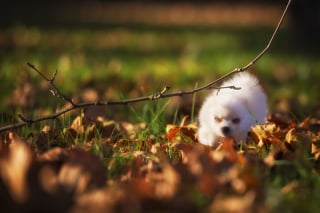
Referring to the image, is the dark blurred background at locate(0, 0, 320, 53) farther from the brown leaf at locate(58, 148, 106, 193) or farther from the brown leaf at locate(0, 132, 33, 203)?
the brown leaf at locate(0, 132, 33, 203)

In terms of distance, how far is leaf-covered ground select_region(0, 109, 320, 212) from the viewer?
77.3 inches

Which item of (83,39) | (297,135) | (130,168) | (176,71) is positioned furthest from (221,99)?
(83,39)

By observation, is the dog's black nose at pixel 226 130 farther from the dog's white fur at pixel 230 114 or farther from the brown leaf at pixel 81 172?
the brown leaf at pixel 81 172

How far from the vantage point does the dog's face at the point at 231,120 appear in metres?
3.65

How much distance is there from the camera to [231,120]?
146 inches

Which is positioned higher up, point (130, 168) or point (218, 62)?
point (218, 62)

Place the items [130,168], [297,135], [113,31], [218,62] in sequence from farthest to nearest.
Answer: [113,31], [218,62], [297,135], [130,168]

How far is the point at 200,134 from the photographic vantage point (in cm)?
359

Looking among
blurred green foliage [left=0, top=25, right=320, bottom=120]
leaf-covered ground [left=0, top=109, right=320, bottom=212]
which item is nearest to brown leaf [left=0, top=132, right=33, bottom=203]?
leaf-covered ground [left=0, top=109, right=320, bottom=212]

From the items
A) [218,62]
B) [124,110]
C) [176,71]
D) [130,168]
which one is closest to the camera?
[130,168]

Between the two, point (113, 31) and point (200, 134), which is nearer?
point (200, 134)

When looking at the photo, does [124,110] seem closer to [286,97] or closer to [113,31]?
[286,97]

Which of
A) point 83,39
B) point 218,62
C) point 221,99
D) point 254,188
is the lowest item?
point 254,188

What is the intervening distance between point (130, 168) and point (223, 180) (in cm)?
52
